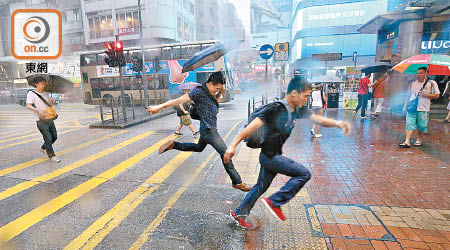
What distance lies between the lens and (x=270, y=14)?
73.8m

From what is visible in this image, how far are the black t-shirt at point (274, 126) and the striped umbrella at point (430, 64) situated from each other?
438 centimetres

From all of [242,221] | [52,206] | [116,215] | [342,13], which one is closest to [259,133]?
[242,221]

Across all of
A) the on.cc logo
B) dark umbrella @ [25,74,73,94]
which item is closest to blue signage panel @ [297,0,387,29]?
the on.cc logo

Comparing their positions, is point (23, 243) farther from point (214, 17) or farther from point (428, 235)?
point (214, 17)

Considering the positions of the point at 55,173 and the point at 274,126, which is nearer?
the point at 274,126

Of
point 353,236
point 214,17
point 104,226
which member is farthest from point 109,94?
point 214,17

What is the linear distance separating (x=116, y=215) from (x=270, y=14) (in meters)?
79.9

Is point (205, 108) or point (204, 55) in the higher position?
point (204, 55)

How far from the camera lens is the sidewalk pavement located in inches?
99.0

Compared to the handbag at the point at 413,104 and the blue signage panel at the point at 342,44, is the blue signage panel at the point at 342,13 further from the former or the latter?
the handbag at the point at 413,104

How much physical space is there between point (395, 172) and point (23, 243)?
5.33 m

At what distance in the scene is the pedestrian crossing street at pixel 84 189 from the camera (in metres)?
2.70

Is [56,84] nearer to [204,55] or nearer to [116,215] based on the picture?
[204,55]

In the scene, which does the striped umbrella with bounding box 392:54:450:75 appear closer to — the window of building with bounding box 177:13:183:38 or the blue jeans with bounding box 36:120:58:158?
the blue jeans with bounding box 36:120:58:158
